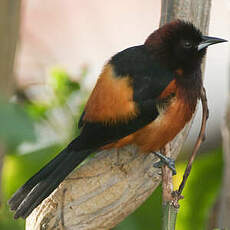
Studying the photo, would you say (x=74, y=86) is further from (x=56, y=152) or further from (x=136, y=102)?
(x=136, y=102)

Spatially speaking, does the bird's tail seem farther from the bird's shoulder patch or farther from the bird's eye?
the bird's eye

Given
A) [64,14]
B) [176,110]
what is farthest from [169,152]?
[64,14]

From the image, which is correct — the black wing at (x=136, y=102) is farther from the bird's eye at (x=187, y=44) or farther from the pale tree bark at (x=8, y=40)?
the pale tree bark at (x=8, y=40)

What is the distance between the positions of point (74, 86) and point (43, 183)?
832 mm

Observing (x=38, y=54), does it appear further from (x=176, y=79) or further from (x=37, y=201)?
(x=37, y=201)

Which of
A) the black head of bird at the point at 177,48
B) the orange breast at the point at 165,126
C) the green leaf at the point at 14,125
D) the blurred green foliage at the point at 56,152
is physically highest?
the black head of bird at the point at 177,48

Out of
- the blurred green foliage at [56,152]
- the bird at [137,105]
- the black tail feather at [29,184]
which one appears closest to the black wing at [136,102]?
the bird at [137,105]

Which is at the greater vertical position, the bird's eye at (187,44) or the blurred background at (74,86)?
the bird's eye at (187,44)

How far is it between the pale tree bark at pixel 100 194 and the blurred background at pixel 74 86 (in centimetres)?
22

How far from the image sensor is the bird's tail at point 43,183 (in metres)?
2.07

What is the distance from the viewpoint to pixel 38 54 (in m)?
5.22

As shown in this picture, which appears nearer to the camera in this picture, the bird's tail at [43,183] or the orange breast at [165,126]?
the bird's tail at [43,183]

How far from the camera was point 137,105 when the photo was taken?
7.82 ft

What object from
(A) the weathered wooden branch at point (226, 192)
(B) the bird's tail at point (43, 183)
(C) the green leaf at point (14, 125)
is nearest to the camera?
(C) the green leaf at point (14, 125)
